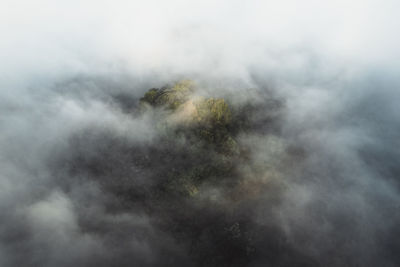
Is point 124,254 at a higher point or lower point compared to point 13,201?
lower

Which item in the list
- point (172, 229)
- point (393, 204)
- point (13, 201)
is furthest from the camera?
point (13, 201)

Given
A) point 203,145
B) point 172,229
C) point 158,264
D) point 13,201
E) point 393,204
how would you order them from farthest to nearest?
point 13,201
point 393,204
point 203,145
point 172,229
point 158,264

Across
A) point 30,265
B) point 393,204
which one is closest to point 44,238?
point 30,265

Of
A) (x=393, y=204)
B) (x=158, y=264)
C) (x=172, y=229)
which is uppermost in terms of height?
(x=393, y=204)

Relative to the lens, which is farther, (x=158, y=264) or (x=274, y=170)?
(x=274, y=170)

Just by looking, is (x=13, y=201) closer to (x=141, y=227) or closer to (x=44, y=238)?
(x=44, y=238)

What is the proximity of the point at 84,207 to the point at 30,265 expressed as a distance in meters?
46.3

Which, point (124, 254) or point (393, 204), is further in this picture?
point (393, 204)

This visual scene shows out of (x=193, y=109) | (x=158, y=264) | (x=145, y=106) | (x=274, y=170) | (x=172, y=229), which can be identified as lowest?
(x=158, y=264)

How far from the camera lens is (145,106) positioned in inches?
7623

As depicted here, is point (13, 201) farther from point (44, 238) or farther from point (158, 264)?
point (158, 264)

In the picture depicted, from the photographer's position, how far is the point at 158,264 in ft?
466

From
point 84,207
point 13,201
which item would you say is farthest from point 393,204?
point 13,201

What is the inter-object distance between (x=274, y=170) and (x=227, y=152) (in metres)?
43.3
